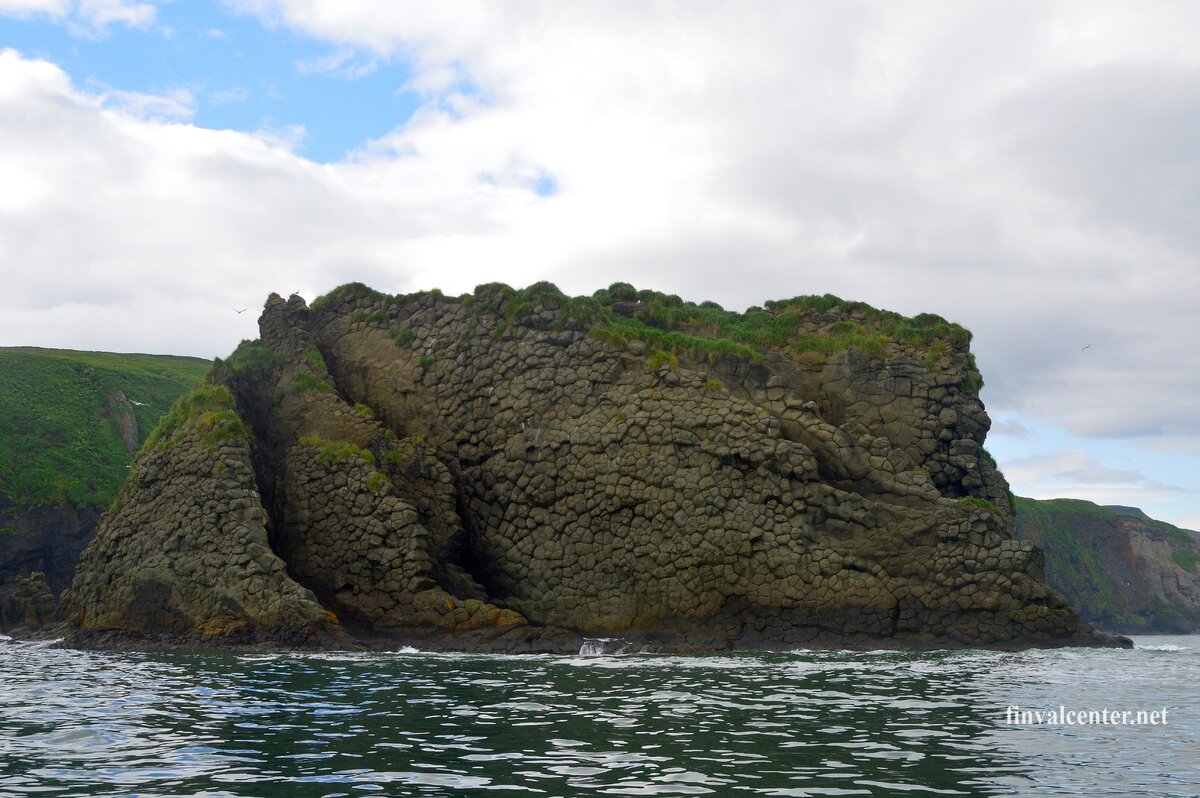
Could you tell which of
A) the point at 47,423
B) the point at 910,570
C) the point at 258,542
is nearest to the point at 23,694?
the point at 258,542

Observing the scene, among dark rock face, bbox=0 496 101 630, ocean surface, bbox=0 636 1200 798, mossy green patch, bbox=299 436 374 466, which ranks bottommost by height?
ocean surface, bbox=0 636 1200 798

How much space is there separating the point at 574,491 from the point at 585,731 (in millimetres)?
21423

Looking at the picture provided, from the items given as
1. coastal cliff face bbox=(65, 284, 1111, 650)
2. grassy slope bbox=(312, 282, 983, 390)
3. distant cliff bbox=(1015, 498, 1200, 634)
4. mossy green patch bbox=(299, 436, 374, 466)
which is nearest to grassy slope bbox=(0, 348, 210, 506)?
coastal cliff face bbox=(65, 284, 1111, 650)

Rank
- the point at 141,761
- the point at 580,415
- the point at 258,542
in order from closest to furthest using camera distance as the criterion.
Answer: the point at 141,761 < the point at 258,542 < the point at 580,415

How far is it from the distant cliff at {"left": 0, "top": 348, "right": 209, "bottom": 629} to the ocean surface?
74.5 feet

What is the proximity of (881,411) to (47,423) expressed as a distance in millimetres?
43329

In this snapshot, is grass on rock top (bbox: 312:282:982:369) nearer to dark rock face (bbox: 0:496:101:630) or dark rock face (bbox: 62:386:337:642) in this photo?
dark rock face (bbox: 62:386:337:642)

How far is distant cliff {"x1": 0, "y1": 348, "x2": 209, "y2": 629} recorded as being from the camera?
160ft

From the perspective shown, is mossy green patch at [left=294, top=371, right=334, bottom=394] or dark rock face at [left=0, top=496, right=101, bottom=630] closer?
mossy green patch at [left=294, top=371, right=334, bottom=394]

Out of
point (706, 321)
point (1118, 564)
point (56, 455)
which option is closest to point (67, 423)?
point (56, 455)

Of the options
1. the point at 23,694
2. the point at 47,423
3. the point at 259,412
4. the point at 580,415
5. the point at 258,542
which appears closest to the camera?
the point at 23,694

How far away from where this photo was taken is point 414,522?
35344 millimetres

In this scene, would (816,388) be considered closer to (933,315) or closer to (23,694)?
(933,315)

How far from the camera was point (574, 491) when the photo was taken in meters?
36.8
